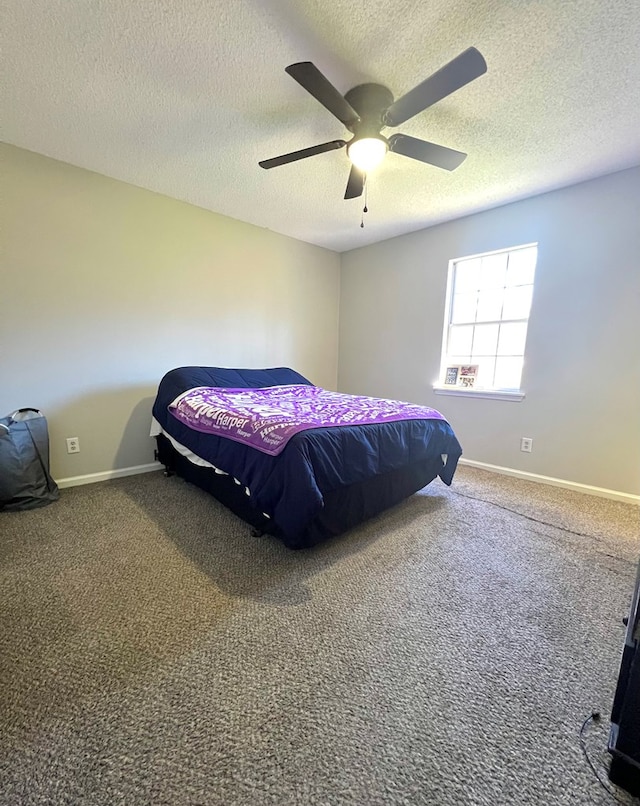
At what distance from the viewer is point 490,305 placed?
329 cm

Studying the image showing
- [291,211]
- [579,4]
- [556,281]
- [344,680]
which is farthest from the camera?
[291,211]

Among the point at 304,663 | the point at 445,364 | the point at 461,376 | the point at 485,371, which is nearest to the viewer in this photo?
the point at 304,663

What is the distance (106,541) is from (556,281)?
3761 millimetres

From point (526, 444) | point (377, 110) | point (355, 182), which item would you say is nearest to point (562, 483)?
point (526, 444)

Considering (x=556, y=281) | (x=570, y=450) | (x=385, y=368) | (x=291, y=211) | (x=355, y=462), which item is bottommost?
(x=570, y=450)

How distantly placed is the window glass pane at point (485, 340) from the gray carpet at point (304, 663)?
71.8 inches

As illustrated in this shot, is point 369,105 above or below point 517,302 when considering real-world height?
above

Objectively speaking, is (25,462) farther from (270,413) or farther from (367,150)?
(367,150)

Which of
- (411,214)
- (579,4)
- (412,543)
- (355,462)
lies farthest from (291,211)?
(412,543)

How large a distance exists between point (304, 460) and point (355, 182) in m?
1.78

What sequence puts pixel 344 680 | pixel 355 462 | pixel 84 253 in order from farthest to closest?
pixel 84 253, pixel 355 462, pixel 344 680

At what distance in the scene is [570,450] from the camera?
2.79m

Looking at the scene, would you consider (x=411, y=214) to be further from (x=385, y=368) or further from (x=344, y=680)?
(x=344, y=680)

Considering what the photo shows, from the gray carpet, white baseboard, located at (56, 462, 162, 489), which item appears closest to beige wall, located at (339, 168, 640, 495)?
the gray carpet
